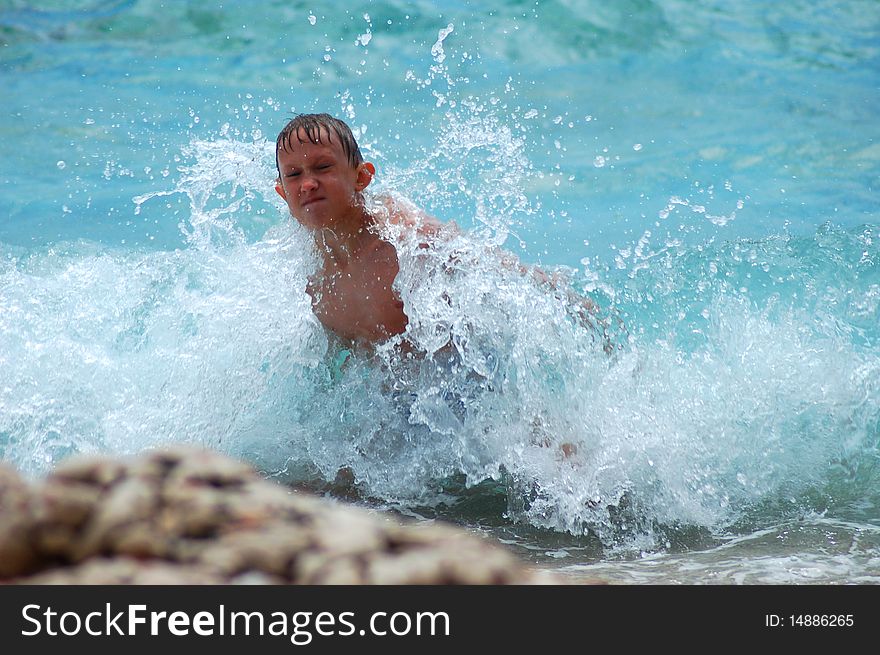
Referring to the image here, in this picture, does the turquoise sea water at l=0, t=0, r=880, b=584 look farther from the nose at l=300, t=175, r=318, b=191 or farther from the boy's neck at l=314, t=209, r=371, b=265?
the nose at l=300, t=175, r=318, b=191

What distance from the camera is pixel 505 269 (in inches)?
133

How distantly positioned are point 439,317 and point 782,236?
14.5 feet

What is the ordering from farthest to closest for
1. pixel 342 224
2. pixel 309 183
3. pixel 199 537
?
1. pixel 342 224
2. pixel 309 183
3. pixel 199 537

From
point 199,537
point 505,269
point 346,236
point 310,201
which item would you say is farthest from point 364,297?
point 199,537

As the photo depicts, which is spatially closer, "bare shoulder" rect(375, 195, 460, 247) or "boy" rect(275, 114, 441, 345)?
"boy" rect(275, 114, 441, 345)

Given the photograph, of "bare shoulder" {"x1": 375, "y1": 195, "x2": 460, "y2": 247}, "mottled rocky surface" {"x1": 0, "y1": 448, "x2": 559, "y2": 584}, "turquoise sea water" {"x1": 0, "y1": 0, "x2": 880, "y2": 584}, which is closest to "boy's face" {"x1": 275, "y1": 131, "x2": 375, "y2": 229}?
"bare shoulder" {"x1": 375, "y1": 195, "x2": 460, "y2": 247}

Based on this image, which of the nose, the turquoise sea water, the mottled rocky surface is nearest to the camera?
the mottled rocky surface

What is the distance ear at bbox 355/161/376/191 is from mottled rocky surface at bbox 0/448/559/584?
101 inches

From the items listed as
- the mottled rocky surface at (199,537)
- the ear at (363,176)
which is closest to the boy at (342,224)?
the ear at (363,176)

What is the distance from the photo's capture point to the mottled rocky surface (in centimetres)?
92

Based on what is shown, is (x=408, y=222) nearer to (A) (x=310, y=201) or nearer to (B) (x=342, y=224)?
(B) (x=342, y=224)

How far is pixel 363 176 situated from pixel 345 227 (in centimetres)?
23

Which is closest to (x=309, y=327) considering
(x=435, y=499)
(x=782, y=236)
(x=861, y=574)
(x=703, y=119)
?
(x=435, y=499)

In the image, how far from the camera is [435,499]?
3053mm
